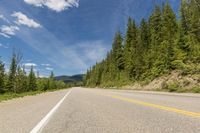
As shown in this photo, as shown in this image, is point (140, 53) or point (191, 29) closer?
point (191, 29)

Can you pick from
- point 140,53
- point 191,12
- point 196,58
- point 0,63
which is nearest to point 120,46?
point 140,53

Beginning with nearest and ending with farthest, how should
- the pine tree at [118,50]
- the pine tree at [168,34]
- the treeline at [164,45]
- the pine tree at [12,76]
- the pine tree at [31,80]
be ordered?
the treeline at [164,45] → the pine tree at [168,34] → the pine tree at [12,76] → the pine tree at [118,50] → the pine tree at [31,80]

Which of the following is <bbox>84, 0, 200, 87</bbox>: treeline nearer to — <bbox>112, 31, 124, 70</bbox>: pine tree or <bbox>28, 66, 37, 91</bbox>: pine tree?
<bbox>112, 31, 124, 70</bbox>: pine tree

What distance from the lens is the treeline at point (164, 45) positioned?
3325 centimetres

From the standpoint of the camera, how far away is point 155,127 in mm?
4539

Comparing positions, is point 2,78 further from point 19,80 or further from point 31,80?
point 31,80

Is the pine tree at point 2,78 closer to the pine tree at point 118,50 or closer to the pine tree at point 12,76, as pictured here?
the pine tree at point 12,76

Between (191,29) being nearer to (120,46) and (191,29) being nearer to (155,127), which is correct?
(120,46)

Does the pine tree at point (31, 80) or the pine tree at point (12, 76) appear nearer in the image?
Result: the pine tree at point (12, 76)

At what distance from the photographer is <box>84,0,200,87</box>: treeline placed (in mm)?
33250

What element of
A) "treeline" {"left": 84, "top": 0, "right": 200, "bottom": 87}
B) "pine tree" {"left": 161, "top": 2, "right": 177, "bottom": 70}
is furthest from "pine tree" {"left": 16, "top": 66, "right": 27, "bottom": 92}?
"pine tree" {"left": 161, "top": 2, "right": 177, "bottom": 70}

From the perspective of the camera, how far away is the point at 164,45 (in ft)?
130

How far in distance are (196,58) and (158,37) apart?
62.7 ft

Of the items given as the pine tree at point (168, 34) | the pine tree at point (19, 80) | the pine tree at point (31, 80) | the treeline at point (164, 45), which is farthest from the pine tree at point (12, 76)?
the pine tree at point (168, 34)
